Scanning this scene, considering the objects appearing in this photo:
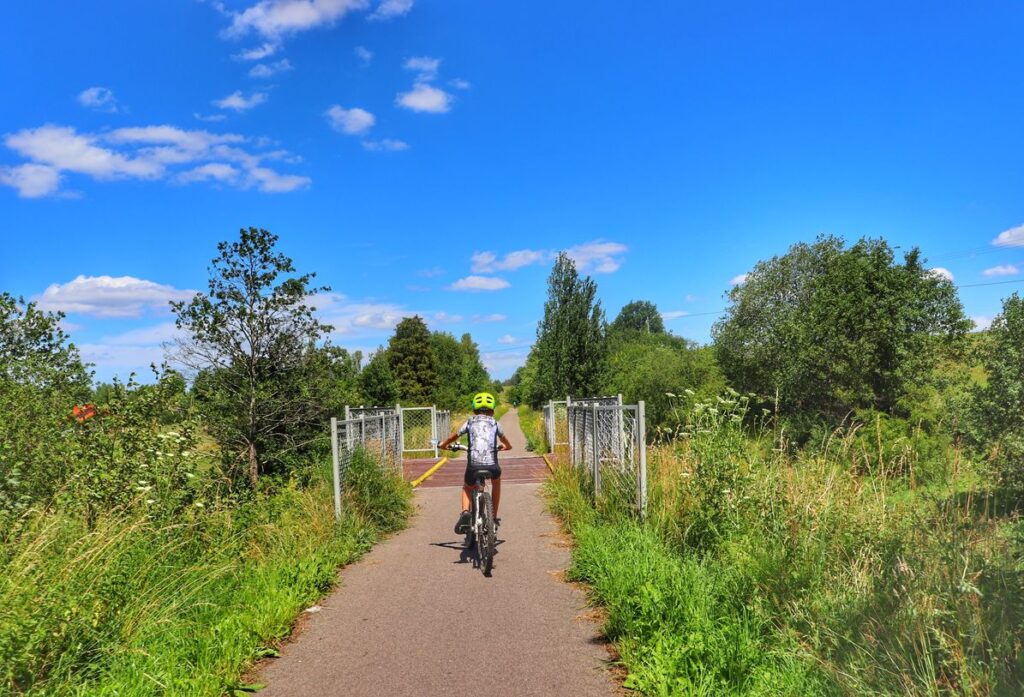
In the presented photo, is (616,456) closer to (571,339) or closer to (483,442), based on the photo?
(483,442)

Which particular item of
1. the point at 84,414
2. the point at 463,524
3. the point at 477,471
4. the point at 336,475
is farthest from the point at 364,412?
the point at 84,414

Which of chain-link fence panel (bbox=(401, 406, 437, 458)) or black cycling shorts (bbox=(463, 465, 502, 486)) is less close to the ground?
black cycling shorts (bbox=(463, 465, 502, 486))

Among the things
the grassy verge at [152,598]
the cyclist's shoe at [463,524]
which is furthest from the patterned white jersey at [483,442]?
the grassy verge at [152,598]

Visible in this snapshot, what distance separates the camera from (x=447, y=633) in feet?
17.6

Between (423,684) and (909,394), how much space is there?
33136mm

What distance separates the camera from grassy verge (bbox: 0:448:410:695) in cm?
Result: 389

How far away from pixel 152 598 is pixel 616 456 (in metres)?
5.95

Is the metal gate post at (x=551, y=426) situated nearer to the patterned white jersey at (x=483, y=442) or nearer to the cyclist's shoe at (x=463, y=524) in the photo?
the cyclist's shoe at (x=463, y=524)

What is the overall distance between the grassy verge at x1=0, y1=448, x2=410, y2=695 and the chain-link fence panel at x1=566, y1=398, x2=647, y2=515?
351 cm

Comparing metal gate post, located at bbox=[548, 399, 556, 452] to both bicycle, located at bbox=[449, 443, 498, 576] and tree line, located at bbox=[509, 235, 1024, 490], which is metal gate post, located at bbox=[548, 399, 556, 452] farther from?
bicycle, located at bbox=[449, 443, 498, 576]

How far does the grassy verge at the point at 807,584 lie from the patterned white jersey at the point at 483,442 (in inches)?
60.2

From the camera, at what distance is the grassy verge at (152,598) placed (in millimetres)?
3887

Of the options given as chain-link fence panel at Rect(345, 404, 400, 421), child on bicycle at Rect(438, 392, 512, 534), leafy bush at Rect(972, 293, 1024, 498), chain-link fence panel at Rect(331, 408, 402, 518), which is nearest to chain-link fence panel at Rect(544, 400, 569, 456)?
chain-link fence panel at Rect(345, 404, 400, 421)

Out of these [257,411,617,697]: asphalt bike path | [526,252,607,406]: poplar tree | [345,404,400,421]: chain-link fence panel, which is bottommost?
[257,411,617,697]: asphalt bike path
